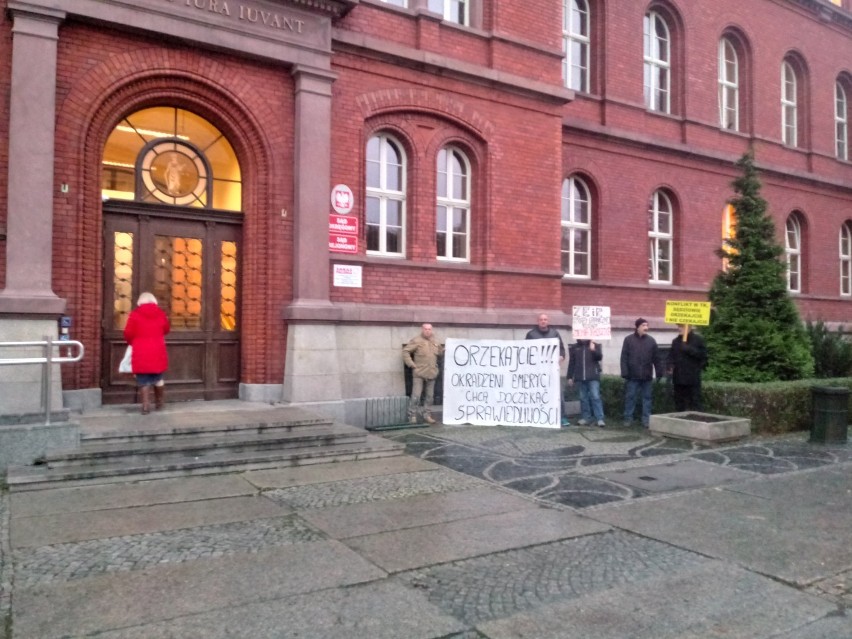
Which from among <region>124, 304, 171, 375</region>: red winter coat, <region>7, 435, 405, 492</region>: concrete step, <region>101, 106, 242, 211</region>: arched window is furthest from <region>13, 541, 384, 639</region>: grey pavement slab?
<region>101, 106, 242, 211</region>: arched window

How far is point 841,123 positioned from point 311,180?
19379mm

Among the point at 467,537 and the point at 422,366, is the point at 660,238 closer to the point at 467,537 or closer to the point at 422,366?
the point at 422,366

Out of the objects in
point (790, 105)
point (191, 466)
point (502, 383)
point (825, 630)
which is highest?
point (790, 105)

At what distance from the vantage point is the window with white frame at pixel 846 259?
885 inches

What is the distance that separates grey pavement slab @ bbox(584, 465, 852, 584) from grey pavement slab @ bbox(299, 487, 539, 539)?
94 cm

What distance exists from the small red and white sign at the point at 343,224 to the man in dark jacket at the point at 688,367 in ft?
17.8

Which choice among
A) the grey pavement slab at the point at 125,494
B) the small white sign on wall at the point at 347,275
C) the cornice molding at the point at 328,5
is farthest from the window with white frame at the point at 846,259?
the grey pavement slab at the point at 125,494

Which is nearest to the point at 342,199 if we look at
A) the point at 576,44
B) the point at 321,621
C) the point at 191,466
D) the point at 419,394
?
the point at 419,394

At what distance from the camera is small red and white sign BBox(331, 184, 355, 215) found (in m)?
11.5

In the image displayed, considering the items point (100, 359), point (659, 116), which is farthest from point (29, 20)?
point (659, 116)

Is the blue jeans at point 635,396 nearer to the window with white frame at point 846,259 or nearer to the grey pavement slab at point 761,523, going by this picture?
the grey pavement slab at point 761,523

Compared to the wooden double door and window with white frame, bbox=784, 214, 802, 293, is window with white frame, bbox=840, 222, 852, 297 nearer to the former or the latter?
window with white frame, bbox=784, 214, 802, 293

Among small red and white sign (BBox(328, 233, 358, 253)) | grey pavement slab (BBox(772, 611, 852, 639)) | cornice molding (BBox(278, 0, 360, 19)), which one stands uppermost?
cornice molding (BBox(278, 0, 360, 19))

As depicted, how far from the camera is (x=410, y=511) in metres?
6.62
